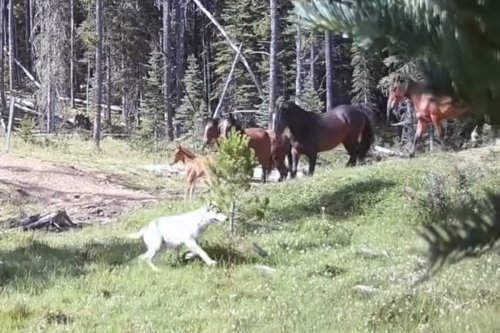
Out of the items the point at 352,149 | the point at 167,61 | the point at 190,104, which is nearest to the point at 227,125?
the point at 352,149

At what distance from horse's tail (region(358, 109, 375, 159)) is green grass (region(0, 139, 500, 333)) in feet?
13.3

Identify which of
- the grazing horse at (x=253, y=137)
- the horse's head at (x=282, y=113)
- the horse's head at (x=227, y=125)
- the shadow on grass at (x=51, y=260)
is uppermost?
the horse's head at (x=282, y=113)

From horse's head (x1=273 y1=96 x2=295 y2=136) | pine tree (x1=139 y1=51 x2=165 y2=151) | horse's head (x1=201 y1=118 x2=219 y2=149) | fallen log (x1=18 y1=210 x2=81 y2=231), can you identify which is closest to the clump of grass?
fallen log (x1=18 y1=210 x2=81 y2=231)

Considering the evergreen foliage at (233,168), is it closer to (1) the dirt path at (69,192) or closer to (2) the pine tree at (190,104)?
(1) the dirt path at (69,192)

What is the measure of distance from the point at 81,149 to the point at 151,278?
1919 centimetres

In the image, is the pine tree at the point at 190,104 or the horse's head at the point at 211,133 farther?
the pine tree at the point at 190,104

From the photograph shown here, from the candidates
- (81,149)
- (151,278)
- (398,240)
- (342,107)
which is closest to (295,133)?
(342,107)

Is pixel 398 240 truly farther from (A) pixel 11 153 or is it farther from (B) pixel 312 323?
(A) pixel 11 153

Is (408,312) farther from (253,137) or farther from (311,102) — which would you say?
(311,102)

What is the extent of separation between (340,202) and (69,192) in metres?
6.74

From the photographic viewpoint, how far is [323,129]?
14477 mm

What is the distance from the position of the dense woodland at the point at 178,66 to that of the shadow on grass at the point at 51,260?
13221 mm

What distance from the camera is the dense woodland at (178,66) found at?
97.3 ft

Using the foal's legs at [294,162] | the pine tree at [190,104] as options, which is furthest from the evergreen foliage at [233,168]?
the pine tree at [190,104]
